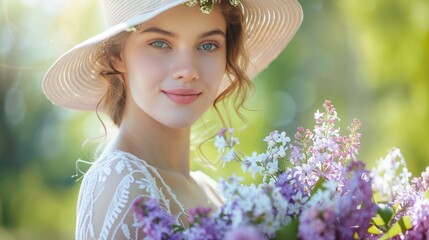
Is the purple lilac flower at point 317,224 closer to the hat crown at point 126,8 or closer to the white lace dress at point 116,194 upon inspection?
the white lace dress at point 116,194

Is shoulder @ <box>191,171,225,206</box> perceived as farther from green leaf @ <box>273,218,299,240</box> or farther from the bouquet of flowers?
green leaf @ <box>273,218,299,240</box>

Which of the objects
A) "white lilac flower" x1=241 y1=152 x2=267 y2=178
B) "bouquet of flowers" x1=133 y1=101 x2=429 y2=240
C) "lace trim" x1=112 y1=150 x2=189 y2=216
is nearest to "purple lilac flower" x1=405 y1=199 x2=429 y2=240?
"bouquet of flowers" x1=133 y1=101 x2=429 y2=240

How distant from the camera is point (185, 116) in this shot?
6.11 feet

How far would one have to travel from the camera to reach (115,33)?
183 cm

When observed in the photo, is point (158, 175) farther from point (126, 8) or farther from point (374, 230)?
point (374, 230)

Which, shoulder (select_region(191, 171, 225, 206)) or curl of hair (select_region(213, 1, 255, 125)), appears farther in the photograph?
shoulder (select_region(191, 171, 225, 206))

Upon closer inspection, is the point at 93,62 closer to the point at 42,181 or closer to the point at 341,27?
the point at 341,27

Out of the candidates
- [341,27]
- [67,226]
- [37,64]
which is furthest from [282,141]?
[67,226]

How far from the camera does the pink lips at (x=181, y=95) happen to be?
180 centimetres

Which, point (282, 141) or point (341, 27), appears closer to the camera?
point (282, 141)

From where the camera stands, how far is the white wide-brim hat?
190cm

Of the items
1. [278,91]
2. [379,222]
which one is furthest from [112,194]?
[278,91]

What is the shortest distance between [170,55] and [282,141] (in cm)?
50

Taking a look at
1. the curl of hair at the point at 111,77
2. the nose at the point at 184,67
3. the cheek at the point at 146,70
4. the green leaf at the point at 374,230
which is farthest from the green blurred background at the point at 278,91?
the green leaf at the point at 374,230
